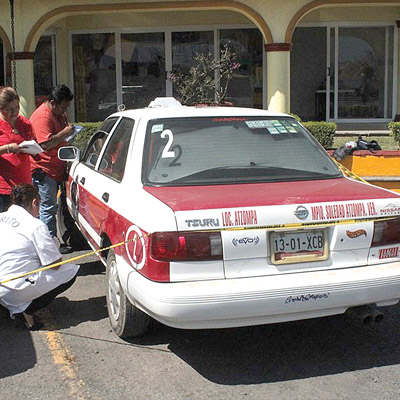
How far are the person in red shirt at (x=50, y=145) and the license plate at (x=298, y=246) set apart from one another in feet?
10.7

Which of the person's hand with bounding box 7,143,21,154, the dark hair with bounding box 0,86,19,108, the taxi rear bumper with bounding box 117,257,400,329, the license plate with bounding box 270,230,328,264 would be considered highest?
the dark hair with bounding box 0,86,19,108

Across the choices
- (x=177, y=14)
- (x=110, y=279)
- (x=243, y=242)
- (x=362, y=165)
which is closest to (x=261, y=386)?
(x=243, y=242)

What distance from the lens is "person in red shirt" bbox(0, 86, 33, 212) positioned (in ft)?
18.1

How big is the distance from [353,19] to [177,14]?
443cm

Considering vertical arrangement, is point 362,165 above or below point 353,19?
below

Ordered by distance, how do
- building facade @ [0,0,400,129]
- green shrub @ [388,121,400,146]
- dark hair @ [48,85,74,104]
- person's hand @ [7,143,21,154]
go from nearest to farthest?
person's hand @ [7,143,21,154] < dark hair @ [48,85,74,104] < green shrub @ [388,121,400,146] < building facade @ [0,0,400,129]

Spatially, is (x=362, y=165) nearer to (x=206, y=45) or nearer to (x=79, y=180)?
(x=79, y=180)

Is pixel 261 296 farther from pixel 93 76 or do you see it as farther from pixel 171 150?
pixel 93 76

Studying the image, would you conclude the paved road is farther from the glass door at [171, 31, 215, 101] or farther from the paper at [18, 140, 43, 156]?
the glass door at [171, 31, 215, 101]

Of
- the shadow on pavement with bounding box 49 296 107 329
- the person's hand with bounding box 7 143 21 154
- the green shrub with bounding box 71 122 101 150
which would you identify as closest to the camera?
the shadow on pavement with bounding box 49 296 107 329

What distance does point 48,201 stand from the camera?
6469 millimetres

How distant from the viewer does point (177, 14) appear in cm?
1620

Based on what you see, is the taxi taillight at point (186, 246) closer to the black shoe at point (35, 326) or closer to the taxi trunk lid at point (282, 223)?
the taxi trunk lid at point (282, 223)

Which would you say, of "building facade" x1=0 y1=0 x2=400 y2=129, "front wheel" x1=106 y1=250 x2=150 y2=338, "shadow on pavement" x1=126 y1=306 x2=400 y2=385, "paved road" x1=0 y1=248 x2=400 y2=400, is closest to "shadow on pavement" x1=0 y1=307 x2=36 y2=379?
"paved road" x1=0 y1=248 x2=400 y2=400
